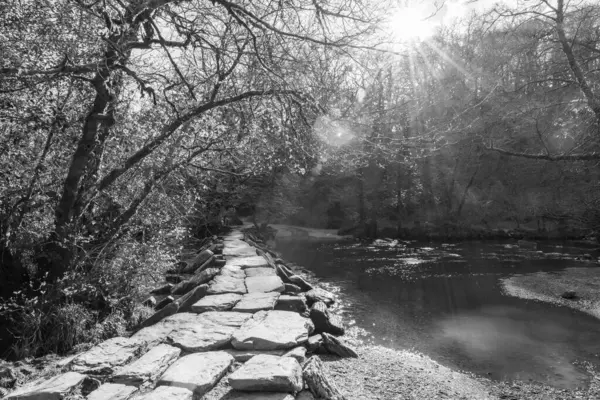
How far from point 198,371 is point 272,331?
1.19 meters

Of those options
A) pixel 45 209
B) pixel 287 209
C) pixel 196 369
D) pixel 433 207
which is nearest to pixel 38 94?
pixel 45 209

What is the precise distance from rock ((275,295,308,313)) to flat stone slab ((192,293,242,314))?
67 centimetres

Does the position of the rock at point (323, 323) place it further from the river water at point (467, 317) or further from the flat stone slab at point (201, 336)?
the flat stone slab at point (201, 336)

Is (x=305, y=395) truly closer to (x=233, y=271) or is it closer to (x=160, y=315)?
(x=160, y=315)

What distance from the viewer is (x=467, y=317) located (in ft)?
24.4

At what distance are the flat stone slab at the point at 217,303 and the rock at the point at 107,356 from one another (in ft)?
4.39

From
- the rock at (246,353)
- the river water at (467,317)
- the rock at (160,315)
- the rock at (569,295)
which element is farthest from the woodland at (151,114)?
the river water at (467,317)

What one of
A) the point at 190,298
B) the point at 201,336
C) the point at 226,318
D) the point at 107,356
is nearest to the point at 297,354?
the point at 201,336

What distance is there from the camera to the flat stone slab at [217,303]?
5.25 meters

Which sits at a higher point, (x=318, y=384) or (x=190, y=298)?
(x=190, y=298)

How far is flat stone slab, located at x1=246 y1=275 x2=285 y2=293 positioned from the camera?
6.44 m

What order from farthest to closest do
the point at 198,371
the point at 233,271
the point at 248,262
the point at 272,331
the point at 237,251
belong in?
the point at 237,251 < the point at 248,262 < the point at 233,271 < the point at 272,331 < the point at 198,371

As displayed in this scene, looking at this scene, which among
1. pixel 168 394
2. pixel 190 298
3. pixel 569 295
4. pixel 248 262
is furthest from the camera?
pixel 569 295

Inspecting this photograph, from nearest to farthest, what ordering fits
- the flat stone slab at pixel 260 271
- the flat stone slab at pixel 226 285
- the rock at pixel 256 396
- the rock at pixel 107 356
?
the rock at pixel 256 396
the rock at pixel 107 356
the flat stone slab at pixel 226 285
the flat stone slab at pixel 260 271
